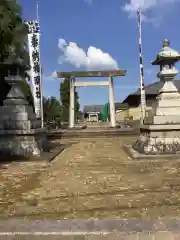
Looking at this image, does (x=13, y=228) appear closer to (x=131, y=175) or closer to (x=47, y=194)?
(x=47, y=194)

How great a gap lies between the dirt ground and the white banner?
326 inches

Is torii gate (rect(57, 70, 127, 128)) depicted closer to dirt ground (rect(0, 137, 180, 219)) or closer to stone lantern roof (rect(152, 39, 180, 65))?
stone lantern roof (rect(152, 39, 180, 65))

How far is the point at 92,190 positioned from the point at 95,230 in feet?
7.21

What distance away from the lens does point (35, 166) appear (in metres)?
8.36

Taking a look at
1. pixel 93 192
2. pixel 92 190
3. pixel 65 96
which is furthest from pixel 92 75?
pixel 93 192

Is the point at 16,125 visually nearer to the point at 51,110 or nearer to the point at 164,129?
the point at 164,129

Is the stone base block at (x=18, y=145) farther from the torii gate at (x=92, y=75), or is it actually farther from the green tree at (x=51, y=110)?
the green tree at (x=51, y=110)

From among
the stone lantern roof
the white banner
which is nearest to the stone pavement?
the stone lantern roof

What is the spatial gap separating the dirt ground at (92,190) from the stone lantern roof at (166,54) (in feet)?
12.2

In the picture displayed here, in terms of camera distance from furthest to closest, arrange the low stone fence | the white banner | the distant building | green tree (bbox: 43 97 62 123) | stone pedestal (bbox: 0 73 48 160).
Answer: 1. green tree (bbox: 43 97 62 123)
2. the distant building
3. the white banner
4. stone pedestal (bbox: 0 73 48 160)
5. the low stone fence

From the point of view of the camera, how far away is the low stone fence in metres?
3.14

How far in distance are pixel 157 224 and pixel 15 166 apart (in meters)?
5.88

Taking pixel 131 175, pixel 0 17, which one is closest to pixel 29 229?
pixel 131 175

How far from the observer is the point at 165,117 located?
9.56 meters
